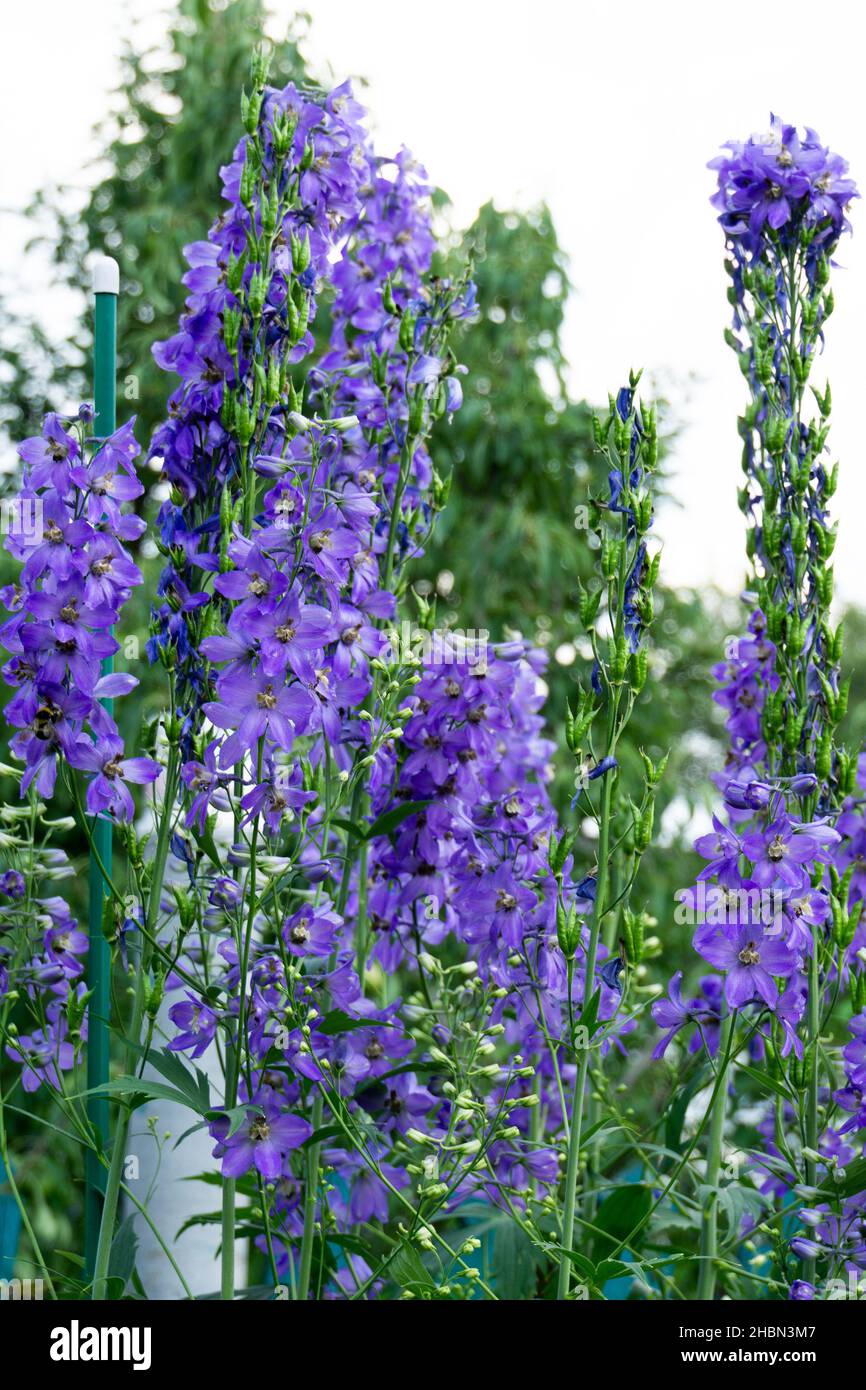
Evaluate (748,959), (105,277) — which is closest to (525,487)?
(105,277)

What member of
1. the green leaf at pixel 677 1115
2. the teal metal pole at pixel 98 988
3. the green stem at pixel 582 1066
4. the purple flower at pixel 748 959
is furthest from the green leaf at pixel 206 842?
the green leaf at pixel 677 1115

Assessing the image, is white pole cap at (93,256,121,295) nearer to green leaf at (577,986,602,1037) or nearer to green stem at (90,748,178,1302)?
green stem at (90,748,178,1302)

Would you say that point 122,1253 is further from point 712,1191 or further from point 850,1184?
point 850,1184

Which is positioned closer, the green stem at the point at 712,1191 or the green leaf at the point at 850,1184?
the green leaf at the point at 850,1184

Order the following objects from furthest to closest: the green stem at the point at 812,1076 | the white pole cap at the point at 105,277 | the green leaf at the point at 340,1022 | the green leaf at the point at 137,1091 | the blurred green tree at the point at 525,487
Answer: the blurred green tree at the point at 525,487 → the white pole cap at the point at 105,277 → the green stem at the point at 812,1076 → the green leaf at the point at 340,1022 → the green leaf at the point at 137,1091

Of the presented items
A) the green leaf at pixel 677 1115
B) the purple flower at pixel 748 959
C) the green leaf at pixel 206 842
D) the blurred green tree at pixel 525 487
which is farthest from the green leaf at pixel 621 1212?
the blurred green tree at pixel 525 487

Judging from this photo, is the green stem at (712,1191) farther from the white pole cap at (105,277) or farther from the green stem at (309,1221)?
the white pole cap at (105,277)

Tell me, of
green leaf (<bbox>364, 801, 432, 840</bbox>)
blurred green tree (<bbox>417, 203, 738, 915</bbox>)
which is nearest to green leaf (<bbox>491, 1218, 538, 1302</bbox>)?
green leaf (<bbox>364, 801, 432, 840</bbox>)

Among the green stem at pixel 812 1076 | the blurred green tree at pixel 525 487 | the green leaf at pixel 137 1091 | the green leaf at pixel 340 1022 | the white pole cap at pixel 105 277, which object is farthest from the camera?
the blurred green tree at pixel 525 487

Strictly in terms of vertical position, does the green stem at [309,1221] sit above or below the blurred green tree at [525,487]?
below

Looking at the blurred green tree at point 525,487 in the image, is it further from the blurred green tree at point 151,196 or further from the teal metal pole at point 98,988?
the teal metal pole at point 98,988

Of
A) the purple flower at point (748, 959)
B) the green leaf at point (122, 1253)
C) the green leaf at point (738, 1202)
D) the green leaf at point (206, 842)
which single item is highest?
the green leaf at point (206, 842)
